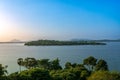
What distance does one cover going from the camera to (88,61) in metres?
43.0

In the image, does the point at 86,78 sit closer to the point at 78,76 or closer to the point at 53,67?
the point at 78,76

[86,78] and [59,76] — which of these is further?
[86,78]

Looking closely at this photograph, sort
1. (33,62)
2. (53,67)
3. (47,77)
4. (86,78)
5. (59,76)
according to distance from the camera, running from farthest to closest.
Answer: (33,62), (53,67), (86,78), (59,76), (47,77)

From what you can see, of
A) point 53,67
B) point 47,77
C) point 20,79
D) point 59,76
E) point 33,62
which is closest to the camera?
point 20,79

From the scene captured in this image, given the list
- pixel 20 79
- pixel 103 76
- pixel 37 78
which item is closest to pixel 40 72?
pixel 37 78

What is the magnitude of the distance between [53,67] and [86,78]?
10430mm

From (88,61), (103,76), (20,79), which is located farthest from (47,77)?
(88,61)

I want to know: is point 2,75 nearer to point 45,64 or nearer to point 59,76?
point 59,76

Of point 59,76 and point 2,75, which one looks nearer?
point 2,75

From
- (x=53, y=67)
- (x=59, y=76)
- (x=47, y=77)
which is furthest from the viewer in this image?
(x=53, y=67)

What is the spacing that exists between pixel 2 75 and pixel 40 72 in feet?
12.5

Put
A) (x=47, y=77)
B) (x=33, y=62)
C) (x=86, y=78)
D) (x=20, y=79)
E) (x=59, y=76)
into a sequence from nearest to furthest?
(x=20, y=79) < (x=47, y=77) < (x=59, y=76) < (x=86, y=78) < (x=33, y=62)

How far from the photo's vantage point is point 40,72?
27.0m

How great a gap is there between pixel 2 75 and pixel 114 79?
1085 cm
